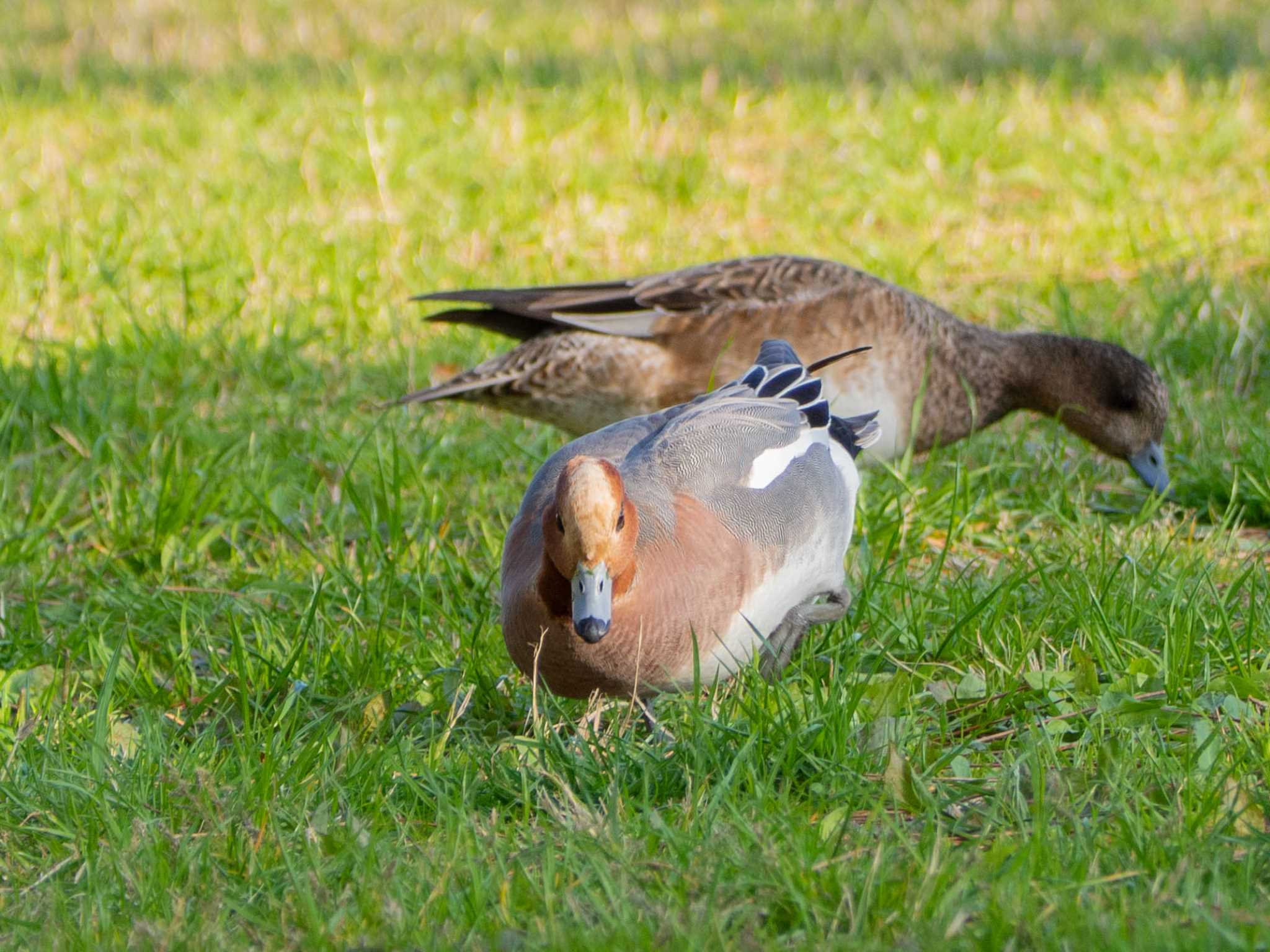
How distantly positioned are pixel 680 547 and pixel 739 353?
1825 millimetres

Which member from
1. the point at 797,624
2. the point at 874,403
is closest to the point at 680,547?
the point at 797,624

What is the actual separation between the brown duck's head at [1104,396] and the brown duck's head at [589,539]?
2151 mm

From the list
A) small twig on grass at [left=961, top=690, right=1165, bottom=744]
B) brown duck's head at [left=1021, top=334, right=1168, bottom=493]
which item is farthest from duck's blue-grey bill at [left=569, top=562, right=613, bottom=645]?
brown duck's head at [left=1021, top=334, right=1168, bottom=493]

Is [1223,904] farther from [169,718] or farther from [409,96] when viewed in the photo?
[409,96]

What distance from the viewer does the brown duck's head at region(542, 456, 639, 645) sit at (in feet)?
9.03

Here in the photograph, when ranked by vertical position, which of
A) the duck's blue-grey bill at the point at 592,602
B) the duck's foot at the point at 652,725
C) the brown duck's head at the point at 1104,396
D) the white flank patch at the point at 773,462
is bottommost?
the brown duck's head at the point at 1104,396

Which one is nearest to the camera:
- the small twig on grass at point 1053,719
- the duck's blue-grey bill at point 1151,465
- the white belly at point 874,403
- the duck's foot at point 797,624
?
the small twig on grass at point 1053,719

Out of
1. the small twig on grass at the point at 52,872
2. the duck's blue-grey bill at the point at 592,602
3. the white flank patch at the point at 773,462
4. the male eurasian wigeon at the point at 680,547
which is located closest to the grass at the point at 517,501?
the small twig on grass at the point at 52,872

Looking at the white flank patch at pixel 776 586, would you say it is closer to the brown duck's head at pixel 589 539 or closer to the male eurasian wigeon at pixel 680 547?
the male eurasian wigeon at pixel 680 547

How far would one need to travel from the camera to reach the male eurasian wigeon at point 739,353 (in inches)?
186

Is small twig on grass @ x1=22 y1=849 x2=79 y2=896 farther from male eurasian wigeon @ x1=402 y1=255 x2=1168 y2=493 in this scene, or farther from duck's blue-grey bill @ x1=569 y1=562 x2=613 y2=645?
male eurasian wigeon @ x1=402 y1=255 x2=1168 y2=493

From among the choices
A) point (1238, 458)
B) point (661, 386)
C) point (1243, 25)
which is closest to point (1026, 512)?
point (1238, 458)

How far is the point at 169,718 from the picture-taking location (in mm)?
3316

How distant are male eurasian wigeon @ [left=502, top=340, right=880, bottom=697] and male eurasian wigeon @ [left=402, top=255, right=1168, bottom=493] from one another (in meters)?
0.98
